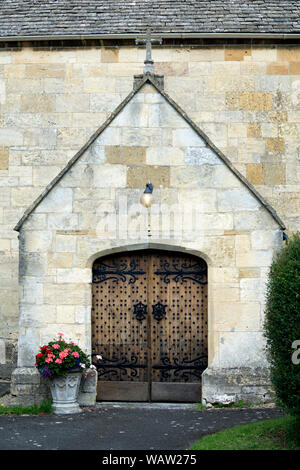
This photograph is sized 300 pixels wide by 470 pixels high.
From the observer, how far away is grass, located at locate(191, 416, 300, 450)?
6.88 metres

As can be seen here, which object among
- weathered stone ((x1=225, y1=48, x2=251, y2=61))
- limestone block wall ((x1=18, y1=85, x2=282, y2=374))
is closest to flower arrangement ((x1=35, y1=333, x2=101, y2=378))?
limestone block wall ((x1=18, y1=85, x2=282, y2=374))

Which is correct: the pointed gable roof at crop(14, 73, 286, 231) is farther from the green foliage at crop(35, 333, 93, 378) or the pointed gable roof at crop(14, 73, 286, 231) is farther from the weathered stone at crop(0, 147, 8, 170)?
the weathered stone at crop(0, 147, 8, 170)

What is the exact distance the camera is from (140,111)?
985 centimetres

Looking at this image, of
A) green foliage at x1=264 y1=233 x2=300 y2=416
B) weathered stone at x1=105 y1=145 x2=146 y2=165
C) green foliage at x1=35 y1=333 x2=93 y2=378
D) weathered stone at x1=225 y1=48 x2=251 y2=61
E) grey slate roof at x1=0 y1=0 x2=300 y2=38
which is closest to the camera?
green foliage at x1=264 y1=233 x2=300 y2=416

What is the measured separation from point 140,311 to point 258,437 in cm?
331

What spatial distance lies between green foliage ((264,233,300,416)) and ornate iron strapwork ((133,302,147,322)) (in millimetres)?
3161

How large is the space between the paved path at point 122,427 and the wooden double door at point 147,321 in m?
0.58

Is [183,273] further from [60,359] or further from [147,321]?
[60,359]

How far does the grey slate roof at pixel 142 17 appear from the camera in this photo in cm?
1247

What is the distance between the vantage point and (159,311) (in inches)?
396

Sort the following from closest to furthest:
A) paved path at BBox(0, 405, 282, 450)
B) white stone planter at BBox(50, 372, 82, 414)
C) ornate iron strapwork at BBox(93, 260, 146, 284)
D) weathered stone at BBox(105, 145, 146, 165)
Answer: paved path at BBox(0, 405, 282, 450) → white stone planter at BBox(50, 372, 82, 414) → weathered stone at BBox(105, 145, 146, 165) → ornate iron strapwork at BBox(93, 260, 146, 284)

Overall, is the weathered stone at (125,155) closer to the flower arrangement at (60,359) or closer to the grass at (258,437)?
the flower arrangement at (60,359)

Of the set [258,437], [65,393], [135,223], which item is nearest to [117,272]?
[135,223]

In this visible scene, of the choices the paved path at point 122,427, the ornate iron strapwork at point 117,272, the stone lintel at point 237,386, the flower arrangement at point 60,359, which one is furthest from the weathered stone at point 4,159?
the stone lintel at point 237,386
